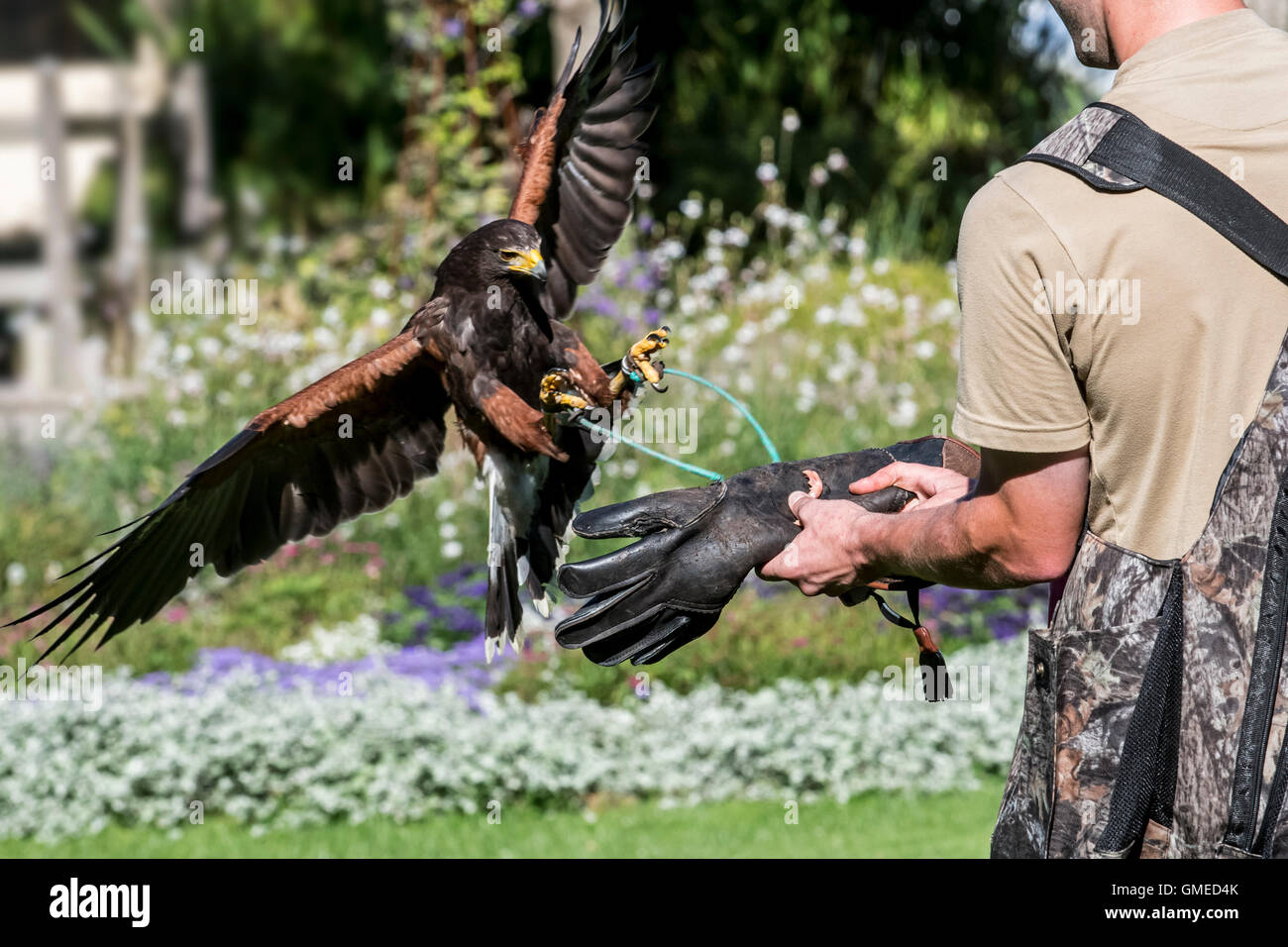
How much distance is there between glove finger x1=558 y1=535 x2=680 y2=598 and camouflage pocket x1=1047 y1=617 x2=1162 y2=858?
2.88 ft

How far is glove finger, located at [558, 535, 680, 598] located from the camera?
2.53m

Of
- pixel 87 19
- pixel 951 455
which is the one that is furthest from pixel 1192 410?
pixel 87 19

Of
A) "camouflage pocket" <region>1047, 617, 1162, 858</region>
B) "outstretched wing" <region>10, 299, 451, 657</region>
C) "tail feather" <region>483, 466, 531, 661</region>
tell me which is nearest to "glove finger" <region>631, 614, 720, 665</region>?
"camouflage pocket" <region>1047, 617, 1162, 858</region>

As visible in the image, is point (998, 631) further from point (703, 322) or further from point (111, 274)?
point (111, 274)

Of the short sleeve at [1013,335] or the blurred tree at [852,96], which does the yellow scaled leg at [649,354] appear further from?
the blurred tree at [852,96]

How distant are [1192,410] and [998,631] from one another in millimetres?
4558

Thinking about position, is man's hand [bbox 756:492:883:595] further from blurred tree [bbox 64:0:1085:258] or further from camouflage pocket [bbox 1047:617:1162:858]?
blurred tree [bbox 64:0:1085:258]

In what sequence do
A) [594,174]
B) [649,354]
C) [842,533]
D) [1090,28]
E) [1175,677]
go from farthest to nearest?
[594,174], [649,354], [842,533], [1090,28], [1175,677]

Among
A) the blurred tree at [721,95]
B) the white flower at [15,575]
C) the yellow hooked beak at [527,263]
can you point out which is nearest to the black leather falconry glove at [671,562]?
the yellow hooked beak at [527,263]

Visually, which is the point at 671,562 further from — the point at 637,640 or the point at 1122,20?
the point at 1122,20

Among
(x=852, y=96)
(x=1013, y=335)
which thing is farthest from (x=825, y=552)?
(x=852, y=96)

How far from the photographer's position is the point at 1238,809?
1.78m

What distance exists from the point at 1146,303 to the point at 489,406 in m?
2.35

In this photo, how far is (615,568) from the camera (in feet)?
8.38
